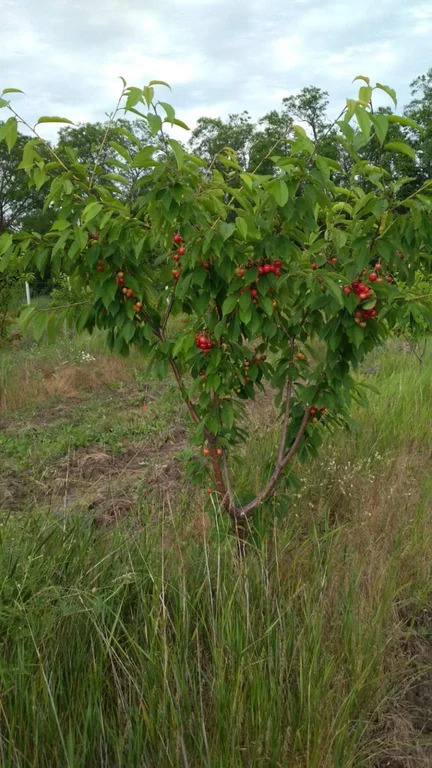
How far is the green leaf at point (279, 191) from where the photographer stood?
5.86ft

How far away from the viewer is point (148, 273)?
7.91ft

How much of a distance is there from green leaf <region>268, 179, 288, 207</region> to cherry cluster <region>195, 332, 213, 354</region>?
2.08 ft

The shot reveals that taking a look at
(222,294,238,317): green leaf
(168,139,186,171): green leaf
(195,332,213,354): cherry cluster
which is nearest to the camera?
(168,139,186,171): green leaf

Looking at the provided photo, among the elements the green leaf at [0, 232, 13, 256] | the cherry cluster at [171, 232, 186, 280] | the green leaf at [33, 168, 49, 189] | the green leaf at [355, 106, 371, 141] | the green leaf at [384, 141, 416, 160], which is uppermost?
the green leaf at [33, 168, 49, 189]

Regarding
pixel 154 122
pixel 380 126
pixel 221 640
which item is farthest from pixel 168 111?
pixel 221 640

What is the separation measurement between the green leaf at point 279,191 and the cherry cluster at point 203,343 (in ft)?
2.08

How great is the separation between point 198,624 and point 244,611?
6.5 inches

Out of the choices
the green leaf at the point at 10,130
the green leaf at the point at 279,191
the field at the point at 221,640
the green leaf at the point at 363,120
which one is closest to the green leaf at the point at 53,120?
the green leaf at the point at 10,130

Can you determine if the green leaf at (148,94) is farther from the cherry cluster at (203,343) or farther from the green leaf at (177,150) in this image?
the cherry cluster at (203,343)

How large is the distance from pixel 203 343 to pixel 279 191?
67cm

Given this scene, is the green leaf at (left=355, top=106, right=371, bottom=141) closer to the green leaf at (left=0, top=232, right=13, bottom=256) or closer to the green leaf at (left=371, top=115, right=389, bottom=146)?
the green leaf at (left=371, top=115, right=389, bottom=146)

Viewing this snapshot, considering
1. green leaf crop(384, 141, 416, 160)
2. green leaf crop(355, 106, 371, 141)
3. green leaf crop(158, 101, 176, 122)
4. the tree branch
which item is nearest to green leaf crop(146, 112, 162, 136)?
green leaf crop(158, 101, 176, 122)

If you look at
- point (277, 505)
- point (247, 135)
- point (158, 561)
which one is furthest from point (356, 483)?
point (247, 135)

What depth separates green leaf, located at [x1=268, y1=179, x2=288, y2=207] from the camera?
5.86 ft
